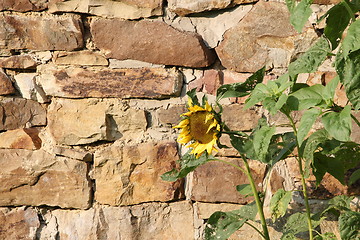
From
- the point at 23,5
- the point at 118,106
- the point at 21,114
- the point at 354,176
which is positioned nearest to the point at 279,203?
the point at 354,176

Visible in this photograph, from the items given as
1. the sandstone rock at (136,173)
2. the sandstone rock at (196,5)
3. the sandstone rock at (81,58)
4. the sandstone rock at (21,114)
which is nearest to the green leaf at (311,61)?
the sandstone rock at (196,5)

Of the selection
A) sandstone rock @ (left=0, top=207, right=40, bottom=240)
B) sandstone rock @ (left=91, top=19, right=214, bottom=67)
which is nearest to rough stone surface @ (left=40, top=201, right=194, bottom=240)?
sandstone rock @ (left=0, top=207, right=40, bottom=240)

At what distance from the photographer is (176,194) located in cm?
189

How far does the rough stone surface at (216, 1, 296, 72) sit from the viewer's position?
1823mm

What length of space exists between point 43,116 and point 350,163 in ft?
3.44

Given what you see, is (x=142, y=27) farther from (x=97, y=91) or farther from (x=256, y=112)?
(x=256, y=112)

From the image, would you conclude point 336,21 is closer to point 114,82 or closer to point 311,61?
point 311,61

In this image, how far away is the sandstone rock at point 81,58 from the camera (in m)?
1.93

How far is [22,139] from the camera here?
1.95 m

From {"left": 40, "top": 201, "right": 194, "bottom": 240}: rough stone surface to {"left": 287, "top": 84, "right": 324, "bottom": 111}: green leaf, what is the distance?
0.65 meters

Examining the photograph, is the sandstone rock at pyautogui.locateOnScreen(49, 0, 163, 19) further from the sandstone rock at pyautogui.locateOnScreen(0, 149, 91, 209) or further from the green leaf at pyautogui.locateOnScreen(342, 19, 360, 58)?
the green leaf at pyautogui.locateOnScreen(342, 19, 360, 58)

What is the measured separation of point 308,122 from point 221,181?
0.61 metres

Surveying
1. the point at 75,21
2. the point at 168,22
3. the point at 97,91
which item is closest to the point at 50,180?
the point at 97,91

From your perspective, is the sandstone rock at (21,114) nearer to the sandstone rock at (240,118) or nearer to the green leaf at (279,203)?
the sandstone rock at (240,118)
